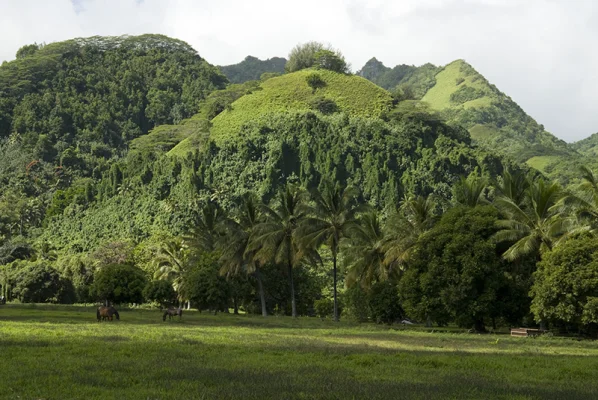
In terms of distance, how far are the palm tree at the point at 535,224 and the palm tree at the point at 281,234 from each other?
68.2 ft

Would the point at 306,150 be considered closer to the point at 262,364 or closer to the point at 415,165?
the point at 415,165

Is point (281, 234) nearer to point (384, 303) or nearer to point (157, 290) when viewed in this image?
point (384, 303)

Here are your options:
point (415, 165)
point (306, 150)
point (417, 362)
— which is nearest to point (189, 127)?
point (306, 150)

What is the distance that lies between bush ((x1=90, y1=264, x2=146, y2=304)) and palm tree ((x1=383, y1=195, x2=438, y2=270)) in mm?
32225

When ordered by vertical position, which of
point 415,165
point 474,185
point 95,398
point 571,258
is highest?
point 415,165

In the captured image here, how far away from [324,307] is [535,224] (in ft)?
127

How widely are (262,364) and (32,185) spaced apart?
169733 mm

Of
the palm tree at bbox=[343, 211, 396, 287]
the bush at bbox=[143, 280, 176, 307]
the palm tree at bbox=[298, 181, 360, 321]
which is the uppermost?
the palm tree at bbox=[298, 181, 360, 321]

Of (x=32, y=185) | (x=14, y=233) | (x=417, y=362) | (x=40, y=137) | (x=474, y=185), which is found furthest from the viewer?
(x=40, y=137)

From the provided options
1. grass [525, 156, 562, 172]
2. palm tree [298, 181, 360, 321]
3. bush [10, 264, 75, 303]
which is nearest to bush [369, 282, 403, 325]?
palm tree [298, 181, 360, 321]

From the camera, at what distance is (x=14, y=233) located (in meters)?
156

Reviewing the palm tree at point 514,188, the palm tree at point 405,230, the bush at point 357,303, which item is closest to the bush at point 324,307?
the bush at point 357,303

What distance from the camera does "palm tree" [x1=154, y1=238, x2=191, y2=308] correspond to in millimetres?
86938

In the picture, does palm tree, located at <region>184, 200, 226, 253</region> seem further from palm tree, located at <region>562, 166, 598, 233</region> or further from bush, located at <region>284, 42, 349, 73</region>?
bush, located at <region>284, 42, 349, 73</region>
